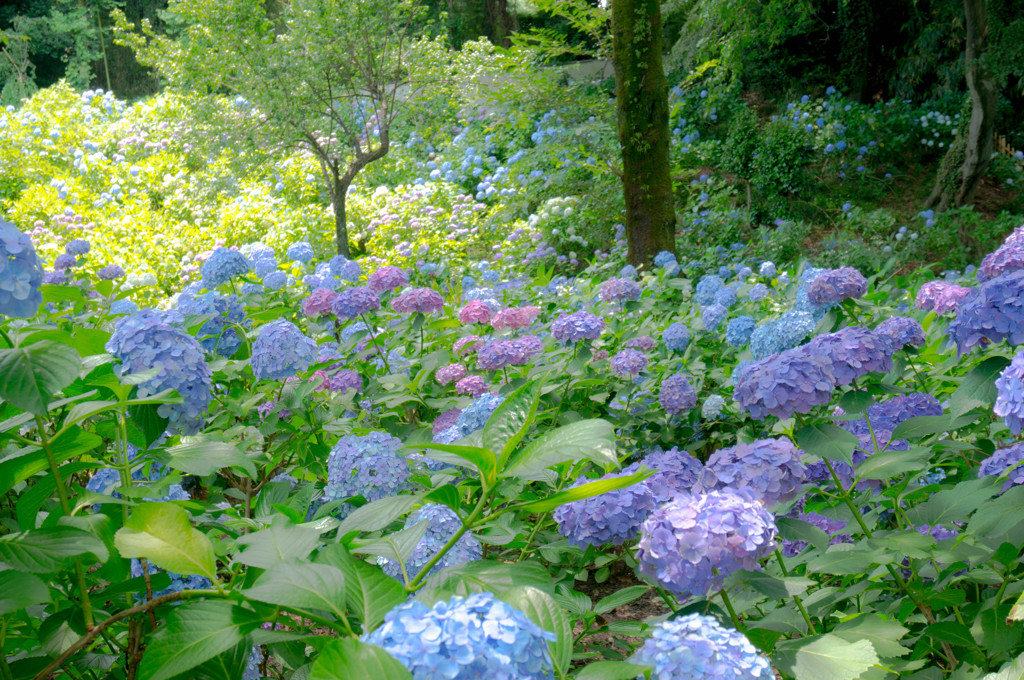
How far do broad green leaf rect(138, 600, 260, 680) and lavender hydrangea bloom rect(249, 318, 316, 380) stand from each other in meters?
1.03

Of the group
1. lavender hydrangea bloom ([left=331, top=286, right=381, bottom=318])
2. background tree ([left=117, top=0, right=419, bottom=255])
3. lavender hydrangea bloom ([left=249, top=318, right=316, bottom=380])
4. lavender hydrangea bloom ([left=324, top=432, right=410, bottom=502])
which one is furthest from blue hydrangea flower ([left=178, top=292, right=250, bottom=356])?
background tree ([left=117, top=0, right=419, bottom=255])

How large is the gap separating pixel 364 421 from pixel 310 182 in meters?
7.84

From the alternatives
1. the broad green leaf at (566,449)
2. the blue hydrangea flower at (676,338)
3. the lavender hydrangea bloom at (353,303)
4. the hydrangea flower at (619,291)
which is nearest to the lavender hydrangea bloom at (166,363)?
the broad green leaf at (566,449)

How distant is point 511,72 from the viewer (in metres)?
7.22

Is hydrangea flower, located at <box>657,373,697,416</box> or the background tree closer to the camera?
hydrangea flower, located at <box>657,373,697,416</box>

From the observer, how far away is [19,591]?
2.35 ft

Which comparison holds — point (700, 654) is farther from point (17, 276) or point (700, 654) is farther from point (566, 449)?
point (17, 276)

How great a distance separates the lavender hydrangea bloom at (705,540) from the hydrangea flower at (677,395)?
120 cm

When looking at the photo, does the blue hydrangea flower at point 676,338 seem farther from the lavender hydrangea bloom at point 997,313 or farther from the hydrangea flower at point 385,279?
the lavender hydrangea bloom at point 997,313

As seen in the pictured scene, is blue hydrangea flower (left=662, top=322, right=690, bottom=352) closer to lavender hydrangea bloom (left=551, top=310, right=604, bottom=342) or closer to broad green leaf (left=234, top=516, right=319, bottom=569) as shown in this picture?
lavender hydrangea bloom (left=551, top=310, right=604, bottom=342)

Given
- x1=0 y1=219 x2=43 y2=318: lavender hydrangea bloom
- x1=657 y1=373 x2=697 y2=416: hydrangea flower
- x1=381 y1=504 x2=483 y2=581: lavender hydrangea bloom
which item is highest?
x1=0 y1=219 x2=43 y2=318: lavender hydrangea bloom

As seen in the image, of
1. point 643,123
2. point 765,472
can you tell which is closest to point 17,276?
point 765,472

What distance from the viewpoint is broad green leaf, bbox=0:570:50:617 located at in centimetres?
71

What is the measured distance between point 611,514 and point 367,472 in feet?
1.45
